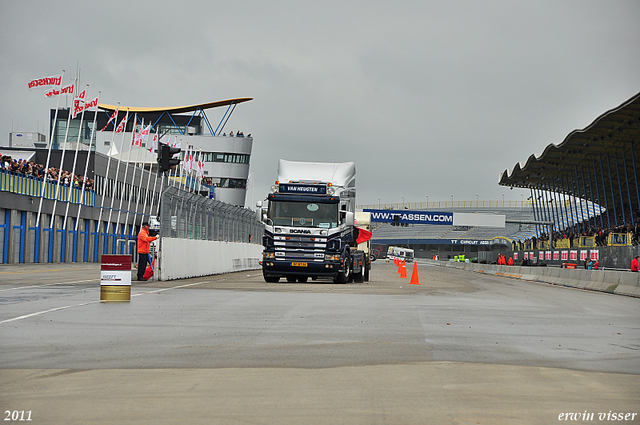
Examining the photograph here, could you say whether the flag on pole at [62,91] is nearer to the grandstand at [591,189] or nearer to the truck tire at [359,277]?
the truck tire at [359,277]

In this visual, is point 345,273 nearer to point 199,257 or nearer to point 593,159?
point 199,257

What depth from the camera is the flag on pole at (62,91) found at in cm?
4391

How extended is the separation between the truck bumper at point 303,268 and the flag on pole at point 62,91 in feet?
76.3

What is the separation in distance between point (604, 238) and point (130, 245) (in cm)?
3975

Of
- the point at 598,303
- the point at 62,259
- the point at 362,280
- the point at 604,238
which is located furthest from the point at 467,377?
the point at 62,259

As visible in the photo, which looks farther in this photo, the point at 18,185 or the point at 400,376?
the point at 18,185

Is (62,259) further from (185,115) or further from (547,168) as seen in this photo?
(185,115)

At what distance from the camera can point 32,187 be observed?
1898 inches

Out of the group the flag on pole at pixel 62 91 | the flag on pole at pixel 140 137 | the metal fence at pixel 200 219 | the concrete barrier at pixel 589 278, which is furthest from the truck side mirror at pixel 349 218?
the flag on pole at pixel 140 137

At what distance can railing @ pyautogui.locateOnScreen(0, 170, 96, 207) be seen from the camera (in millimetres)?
45219

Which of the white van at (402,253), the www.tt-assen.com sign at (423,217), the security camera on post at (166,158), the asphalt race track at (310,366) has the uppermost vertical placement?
the www.tt-assen.com sign at (423,217)

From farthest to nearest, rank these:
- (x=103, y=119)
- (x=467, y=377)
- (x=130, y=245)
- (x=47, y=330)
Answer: (x=103, y=119)
(x=130, y=245)
(x=47, y=330)
(x=467, y=377)

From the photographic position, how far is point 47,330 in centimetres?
1097

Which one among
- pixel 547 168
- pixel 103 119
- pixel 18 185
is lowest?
pixel 18 185
